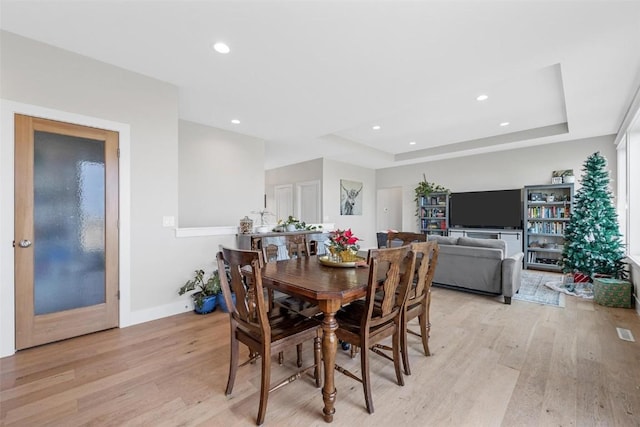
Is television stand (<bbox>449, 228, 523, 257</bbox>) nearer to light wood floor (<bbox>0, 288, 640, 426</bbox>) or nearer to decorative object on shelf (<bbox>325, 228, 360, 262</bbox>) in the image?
light wood floor (<bbox>0, 288, 640, 426</bbox>)

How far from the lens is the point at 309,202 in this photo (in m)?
7.52

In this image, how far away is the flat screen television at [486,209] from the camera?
6.03m

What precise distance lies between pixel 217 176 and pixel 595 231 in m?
5.83

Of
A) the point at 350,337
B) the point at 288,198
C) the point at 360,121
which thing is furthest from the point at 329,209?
the point at 350,337

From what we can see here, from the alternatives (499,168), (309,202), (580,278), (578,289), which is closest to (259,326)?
(578,289)

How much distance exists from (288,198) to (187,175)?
399 centimetres

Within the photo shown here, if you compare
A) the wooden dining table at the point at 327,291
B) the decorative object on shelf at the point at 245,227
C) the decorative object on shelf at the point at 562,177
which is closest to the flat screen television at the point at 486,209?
the decorative object on shelf at the point at 562,177

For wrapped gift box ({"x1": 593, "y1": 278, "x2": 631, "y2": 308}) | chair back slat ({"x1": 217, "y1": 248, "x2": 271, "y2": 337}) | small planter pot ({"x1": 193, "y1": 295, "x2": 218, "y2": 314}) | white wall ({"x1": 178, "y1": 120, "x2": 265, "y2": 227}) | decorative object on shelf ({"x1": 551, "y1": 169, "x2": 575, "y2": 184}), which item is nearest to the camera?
chair back slat ({"x1": 217, "y1": 248, "x2": 271, "y2": 337})

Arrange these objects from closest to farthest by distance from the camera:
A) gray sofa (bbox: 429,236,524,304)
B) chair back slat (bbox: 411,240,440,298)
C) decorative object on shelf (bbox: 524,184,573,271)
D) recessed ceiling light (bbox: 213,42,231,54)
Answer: chair back slat (bbox: 411,240,440,298), recessed ceiling light (bbox: 213,42,231,54), gray sofa (bbox: 429,236,524,304), decorative object on shelf (bbox: 524,184,573,271)

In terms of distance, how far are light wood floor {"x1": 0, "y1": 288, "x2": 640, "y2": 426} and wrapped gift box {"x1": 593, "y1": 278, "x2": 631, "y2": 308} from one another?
75cm

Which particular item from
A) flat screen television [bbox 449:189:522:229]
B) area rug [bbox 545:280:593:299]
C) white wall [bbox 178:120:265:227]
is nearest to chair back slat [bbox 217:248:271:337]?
white wall [bbox 178:120:265:227]

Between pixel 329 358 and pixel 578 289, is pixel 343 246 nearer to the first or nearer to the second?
pixel 329 358

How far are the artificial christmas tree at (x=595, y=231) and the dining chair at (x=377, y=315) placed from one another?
3.93 metres

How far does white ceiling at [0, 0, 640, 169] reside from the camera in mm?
2014
